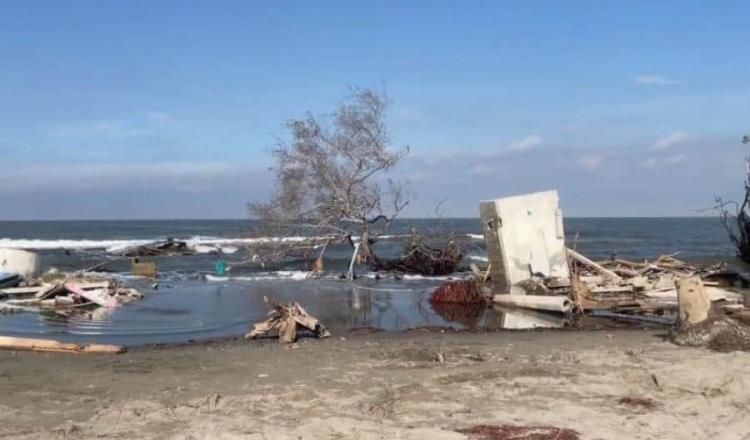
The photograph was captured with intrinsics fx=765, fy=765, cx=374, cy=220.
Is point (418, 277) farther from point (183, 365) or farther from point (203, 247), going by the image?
point (203, 247)

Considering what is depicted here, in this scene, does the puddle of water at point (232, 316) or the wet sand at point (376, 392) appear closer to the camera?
the wet sand at point (376, 392)

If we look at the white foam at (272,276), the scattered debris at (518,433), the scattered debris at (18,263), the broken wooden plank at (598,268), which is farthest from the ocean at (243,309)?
the scattered debris at (518,433)

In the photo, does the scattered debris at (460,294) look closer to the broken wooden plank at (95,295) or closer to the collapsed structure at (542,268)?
the collapsed structure at (542,268)

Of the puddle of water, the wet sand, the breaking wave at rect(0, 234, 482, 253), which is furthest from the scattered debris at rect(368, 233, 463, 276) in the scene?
the wet sand

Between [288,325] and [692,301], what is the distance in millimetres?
6469

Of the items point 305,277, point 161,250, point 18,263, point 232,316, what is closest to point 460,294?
point 232,316

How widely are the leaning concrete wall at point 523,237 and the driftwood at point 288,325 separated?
7.56 meters

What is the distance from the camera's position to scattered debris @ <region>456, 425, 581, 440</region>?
6.52 m

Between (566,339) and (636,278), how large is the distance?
7033 mm

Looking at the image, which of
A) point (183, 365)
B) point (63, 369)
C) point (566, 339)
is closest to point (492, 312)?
point (566, 339)

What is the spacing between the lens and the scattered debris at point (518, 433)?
21.4ft

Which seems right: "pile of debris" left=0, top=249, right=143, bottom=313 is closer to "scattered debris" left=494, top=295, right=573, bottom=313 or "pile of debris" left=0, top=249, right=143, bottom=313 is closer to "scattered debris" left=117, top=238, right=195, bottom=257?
"scattered debris" left=494, top=295, right=573, bottom=313

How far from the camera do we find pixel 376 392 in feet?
27.7

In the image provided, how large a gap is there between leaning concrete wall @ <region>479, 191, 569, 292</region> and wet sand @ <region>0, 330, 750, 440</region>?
8.18 m
